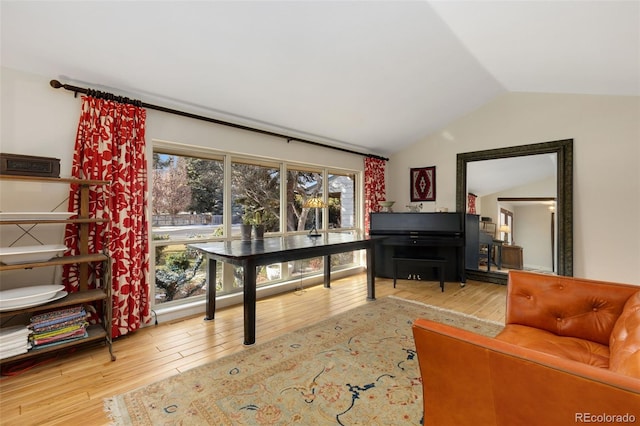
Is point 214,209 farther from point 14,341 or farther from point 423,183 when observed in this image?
point 423,183

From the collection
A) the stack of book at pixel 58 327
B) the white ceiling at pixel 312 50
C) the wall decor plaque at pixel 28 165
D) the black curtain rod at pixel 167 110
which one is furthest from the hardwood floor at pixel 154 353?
the white ceiling at pixel 312 50

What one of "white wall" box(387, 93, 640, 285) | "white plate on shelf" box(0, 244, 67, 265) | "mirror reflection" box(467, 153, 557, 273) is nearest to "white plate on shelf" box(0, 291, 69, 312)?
"white plate on shelf" box(0, 244, 67, 265)

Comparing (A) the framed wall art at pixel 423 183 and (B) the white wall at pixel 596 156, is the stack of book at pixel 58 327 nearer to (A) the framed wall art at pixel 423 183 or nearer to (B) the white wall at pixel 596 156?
(A) the framed wall art at pixel 423 183

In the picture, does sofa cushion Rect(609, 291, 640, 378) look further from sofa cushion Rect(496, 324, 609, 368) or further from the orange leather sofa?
sofa cushion Rect(496, 324, 609, 368)

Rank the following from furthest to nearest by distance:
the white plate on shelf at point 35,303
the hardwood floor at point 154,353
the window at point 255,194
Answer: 1. the window at point 255,194
2. the white plate on shelf at point 35,303
3. the hardwood floor at point 154,353

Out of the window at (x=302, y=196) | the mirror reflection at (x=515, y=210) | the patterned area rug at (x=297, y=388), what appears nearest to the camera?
the patterned area rug at (x=297, y=388)

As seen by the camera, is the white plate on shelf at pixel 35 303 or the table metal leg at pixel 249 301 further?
the table metal leg at pixel 249 301

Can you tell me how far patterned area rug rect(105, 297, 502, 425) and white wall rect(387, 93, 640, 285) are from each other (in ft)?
7.36

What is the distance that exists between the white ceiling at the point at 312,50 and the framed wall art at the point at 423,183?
65.6 inches

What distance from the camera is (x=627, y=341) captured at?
1.27m

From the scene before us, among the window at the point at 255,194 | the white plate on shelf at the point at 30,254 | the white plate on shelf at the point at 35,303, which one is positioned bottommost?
the white plate on shelf at the point at 35,303

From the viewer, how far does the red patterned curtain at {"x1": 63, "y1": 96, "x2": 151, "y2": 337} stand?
2.52 m

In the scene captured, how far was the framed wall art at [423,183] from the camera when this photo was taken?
5234 mm

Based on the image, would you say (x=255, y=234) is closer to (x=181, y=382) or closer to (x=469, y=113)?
(x=181, y=382)
